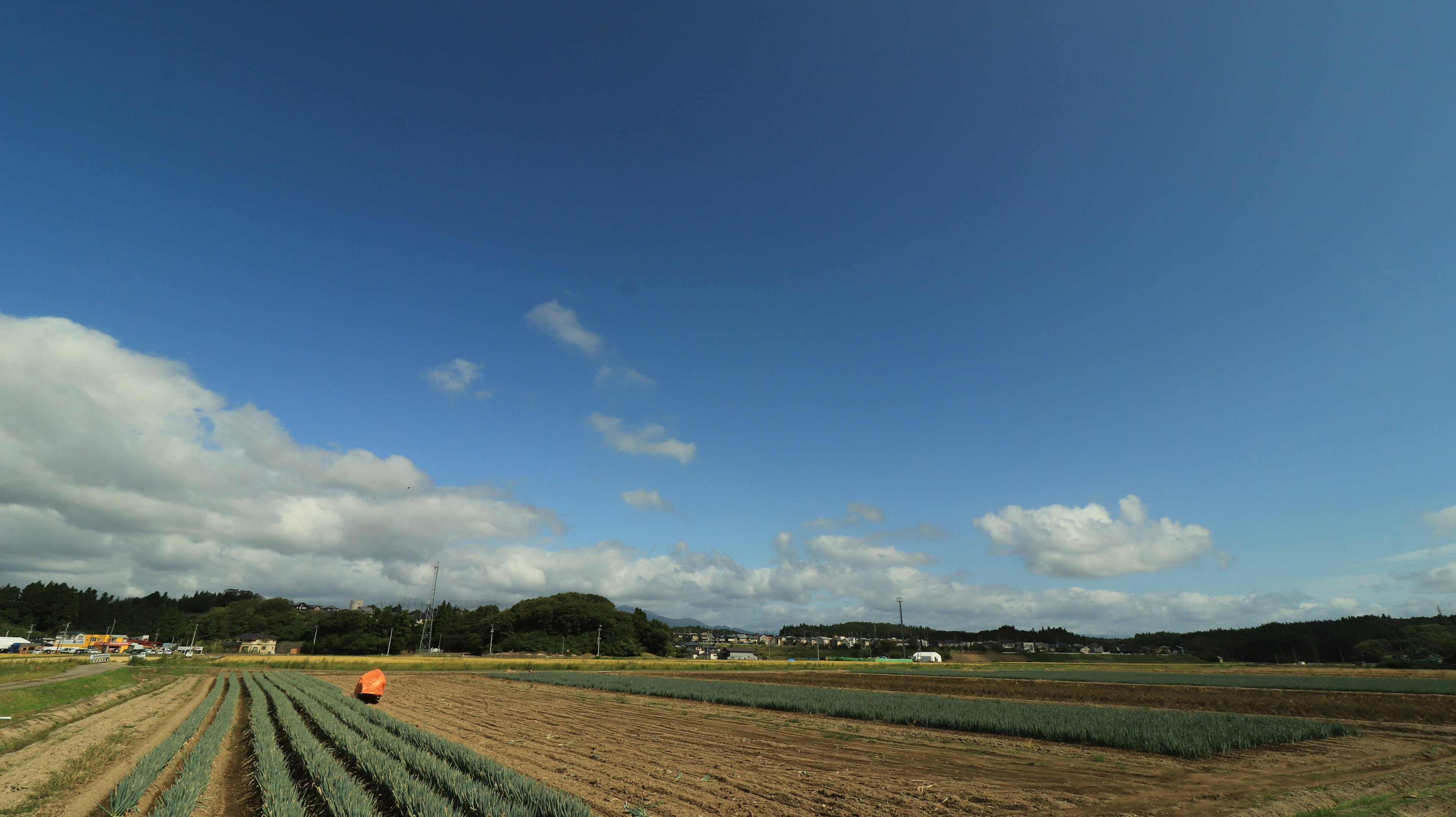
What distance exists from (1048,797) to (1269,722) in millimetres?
17063

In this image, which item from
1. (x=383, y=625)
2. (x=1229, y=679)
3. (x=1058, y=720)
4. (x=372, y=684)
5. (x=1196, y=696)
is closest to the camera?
(x=1058, y=720)

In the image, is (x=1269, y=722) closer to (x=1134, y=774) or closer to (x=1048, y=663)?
(x=1134, y=774)

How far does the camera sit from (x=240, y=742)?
65.9 ft

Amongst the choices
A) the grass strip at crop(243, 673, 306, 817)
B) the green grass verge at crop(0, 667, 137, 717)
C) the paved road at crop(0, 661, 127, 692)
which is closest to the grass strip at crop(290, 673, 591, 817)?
the grass strip at crop(243, 673, 306, 817)

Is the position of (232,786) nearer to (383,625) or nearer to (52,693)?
(52,693)

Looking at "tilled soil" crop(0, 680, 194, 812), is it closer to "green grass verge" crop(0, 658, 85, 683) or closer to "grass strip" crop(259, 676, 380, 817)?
"grass strip" crop(259, 676, 380, 817)

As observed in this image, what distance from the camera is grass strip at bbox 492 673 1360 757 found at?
19297 millimetres

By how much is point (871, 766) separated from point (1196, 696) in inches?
1326

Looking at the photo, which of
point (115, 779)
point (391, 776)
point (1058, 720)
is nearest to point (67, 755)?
point (115, 779)

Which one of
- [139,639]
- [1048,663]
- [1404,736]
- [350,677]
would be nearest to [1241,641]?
[1048,663]

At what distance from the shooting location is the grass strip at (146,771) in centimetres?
1166

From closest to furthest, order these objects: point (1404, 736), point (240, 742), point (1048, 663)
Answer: point (240, 742), point (1404, 736), point (1048, 663)

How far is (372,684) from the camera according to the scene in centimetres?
3036

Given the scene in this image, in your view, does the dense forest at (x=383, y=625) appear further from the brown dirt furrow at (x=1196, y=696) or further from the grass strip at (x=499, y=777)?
the grass strip at (x=499, y=777)
